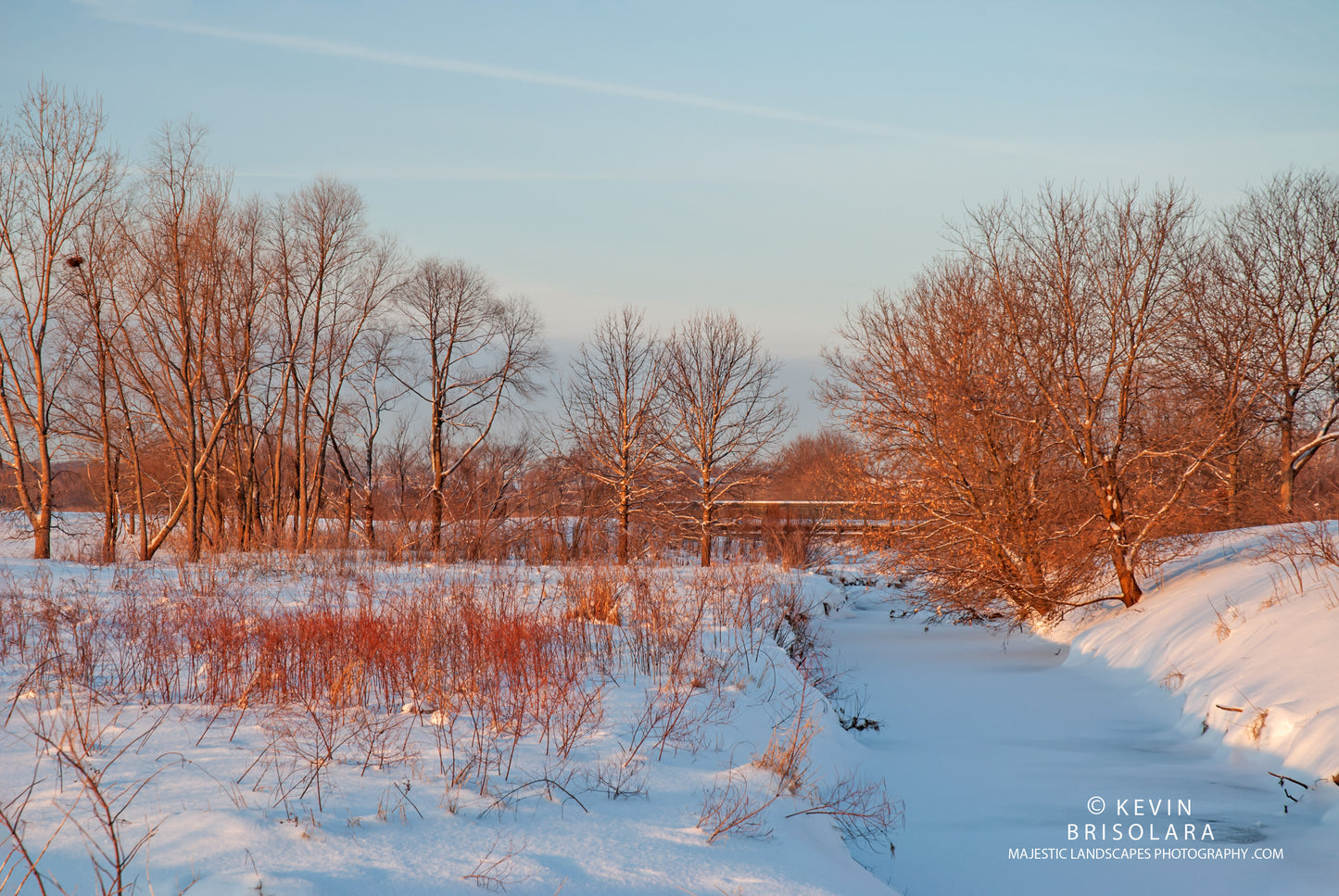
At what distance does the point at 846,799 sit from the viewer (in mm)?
5891

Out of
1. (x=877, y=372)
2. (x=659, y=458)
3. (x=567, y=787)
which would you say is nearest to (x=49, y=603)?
(x=567, y=787)

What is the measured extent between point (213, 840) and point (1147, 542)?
1405cm

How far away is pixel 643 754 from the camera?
505 cm

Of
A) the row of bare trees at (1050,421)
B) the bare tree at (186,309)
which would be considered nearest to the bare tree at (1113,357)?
the row of bare trees at (1050,421)

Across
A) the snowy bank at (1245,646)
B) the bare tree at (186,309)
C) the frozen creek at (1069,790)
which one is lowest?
the frozen creek at (1069,790)

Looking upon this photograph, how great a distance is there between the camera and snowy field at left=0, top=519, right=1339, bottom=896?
3.52 meters

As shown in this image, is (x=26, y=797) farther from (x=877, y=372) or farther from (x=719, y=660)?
(x=877, y=372)

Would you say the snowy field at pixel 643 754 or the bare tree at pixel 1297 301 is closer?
the snowy field at pixel 643 754

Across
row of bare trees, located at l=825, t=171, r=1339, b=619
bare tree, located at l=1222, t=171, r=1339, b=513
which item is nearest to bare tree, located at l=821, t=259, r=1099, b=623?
row of bare trees, located at l=825, t=171, r=1339, b=619

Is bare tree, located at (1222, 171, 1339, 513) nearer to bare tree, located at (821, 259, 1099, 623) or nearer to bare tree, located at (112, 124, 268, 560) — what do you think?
bare tree, located at (821, 259, 1099, 623)

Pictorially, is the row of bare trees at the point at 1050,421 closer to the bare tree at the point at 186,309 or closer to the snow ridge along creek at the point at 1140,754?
the snow ridge along creek at the point at 1140,754

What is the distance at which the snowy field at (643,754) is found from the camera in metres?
3.52

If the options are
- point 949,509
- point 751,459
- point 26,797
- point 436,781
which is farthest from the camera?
point 751,459

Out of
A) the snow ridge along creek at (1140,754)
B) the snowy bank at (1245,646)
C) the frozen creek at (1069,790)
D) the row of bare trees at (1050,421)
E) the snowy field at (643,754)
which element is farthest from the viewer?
the row of bare trees at (1050,421)
